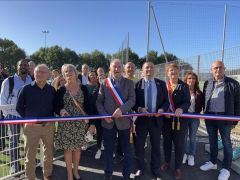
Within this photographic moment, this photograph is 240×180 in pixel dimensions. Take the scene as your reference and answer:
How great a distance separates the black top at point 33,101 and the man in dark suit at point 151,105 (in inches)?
65.5

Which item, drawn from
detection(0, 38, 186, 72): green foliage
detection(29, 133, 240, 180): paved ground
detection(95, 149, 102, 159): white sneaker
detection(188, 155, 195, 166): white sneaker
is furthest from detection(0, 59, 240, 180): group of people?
detection(0, 38, 186, 72): green foliage

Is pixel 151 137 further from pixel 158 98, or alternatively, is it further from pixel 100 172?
pixel 100 172

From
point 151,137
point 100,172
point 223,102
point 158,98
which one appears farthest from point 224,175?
point 100,172

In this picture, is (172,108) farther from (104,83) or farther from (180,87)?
(104,83)

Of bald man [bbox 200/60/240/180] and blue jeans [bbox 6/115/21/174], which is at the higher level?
bald man [bbox 200/60/240/180]

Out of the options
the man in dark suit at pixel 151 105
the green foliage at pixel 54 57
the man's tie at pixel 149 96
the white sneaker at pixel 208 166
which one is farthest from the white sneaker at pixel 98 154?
the green foliage at pixel 54 57

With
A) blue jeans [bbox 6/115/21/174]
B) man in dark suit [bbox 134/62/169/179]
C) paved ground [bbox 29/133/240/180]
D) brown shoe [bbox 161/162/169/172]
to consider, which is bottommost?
paved ground [bbox 29/133/240/180]

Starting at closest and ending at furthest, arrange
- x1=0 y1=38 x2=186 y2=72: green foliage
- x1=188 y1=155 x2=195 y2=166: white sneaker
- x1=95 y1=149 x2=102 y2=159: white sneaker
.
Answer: x1=188 y1=155 x2=195 y2=166: white sneaker, x1=95 y1=149 x2=102 y2=159: white sneaker, x1=0 y1=38 x2=186 y2=72: green foliage

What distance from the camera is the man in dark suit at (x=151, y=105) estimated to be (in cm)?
469

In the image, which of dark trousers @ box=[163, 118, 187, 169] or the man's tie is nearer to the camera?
the man's tie

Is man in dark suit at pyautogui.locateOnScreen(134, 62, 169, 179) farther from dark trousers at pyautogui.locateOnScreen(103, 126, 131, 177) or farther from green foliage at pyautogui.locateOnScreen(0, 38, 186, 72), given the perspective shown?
green foliage at pyautogui.locateOnScreen(0, 38, 186, 72)

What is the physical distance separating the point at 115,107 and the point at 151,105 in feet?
2.30

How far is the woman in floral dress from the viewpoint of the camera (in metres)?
4.30

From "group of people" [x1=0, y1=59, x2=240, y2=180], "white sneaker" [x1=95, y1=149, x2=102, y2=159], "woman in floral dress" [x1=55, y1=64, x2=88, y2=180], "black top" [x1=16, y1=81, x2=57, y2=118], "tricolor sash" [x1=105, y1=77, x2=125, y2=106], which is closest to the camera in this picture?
"black top" [x1=16, y1=81, x2=57, y2=118]
